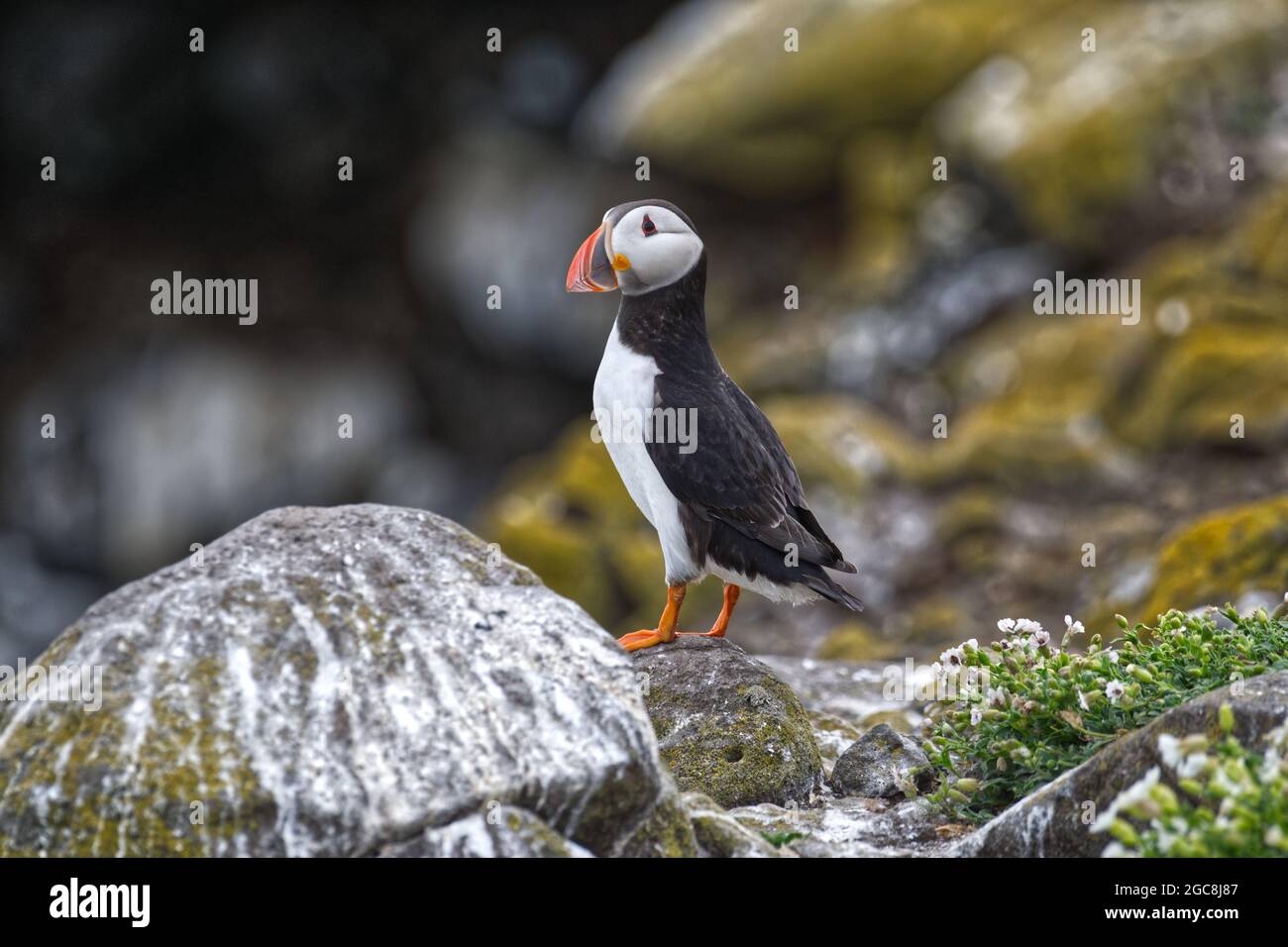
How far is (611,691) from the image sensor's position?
17.3ft

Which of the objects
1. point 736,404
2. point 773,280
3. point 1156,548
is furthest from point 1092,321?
point 736,404

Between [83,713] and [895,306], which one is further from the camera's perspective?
[895,306]

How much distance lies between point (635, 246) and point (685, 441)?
107 cm

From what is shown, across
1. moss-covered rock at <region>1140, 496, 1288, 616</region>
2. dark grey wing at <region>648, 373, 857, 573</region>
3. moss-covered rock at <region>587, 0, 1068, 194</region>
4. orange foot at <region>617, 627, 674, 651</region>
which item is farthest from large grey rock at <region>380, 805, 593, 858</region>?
moss-covered rock at <region>587, 0, 1068, 194</region>

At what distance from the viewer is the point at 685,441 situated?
747cm

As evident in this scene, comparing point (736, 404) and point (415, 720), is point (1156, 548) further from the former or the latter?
point (415, 720)

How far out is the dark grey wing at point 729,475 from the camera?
7402mm

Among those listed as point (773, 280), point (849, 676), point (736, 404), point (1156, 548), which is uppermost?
point (773, 280)

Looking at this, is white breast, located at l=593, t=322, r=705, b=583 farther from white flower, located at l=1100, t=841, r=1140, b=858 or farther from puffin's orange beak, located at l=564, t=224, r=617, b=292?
white flower, located at l=1100, t=841, r=1140, b=858

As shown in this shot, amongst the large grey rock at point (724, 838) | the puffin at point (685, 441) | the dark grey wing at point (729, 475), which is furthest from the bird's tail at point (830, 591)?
the large grey rock at point (724, 838)

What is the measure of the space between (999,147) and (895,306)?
273 cm

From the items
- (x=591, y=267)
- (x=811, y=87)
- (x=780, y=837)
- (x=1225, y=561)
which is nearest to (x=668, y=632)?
(x=780, y=837)

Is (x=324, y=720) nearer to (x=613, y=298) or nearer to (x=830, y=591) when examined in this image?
(x=830, y=591)

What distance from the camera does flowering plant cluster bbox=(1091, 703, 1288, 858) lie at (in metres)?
4.30
